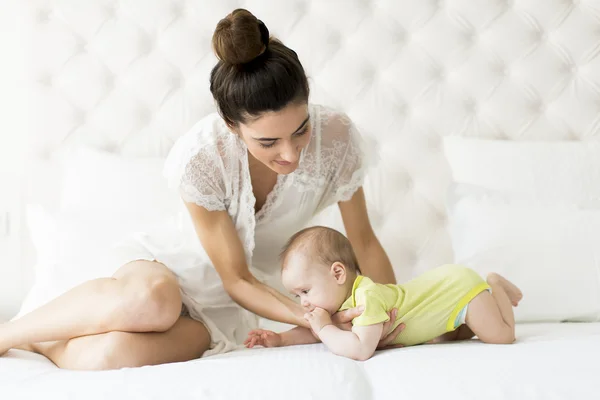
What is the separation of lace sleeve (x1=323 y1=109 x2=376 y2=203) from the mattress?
63 cm

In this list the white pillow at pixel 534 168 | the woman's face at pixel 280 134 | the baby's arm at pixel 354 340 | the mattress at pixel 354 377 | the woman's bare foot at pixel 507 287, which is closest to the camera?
the mattress at pixel 354 377

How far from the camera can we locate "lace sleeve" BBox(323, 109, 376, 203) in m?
2.07

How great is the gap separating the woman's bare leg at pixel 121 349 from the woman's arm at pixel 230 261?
0.18 m

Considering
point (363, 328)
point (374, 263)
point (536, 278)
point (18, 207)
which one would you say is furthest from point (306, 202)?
point (18, 207)

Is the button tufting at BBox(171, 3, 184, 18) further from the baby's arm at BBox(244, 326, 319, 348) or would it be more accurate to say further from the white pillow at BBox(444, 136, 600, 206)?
the baby's arm at BBox(244, 326, 319, 348)

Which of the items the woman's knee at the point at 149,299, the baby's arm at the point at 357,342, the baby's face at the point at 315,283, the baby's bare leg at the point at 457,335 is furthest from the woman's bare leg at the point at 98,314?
the baby's bare leg at the point at 457,335

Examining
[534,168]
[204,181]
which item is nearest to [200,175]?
[204,181]

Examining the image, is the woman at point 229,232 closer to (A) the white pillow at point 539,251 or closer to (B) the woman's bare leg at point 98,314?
(B) the woman's bare leg at point 98,314

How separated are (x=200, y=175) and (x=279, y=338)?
491 millimetres

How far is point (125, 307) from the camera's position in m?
1.64

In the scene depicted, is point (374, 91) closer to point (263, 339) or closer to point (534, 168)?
point (534, 168)

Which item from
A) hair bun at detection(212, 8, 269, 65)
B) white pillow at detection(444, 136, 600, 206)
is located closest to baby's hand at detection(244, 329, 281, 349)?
hair bun at detection(212, 8, 269, 65)

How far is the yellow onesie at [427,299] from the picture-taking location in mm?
1649

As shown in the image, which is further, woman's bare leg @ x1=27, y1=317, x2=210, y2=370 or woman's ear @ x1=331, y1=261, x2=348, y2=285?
woman's ear @ x1=331, y1=261, x2=348, y2=285
